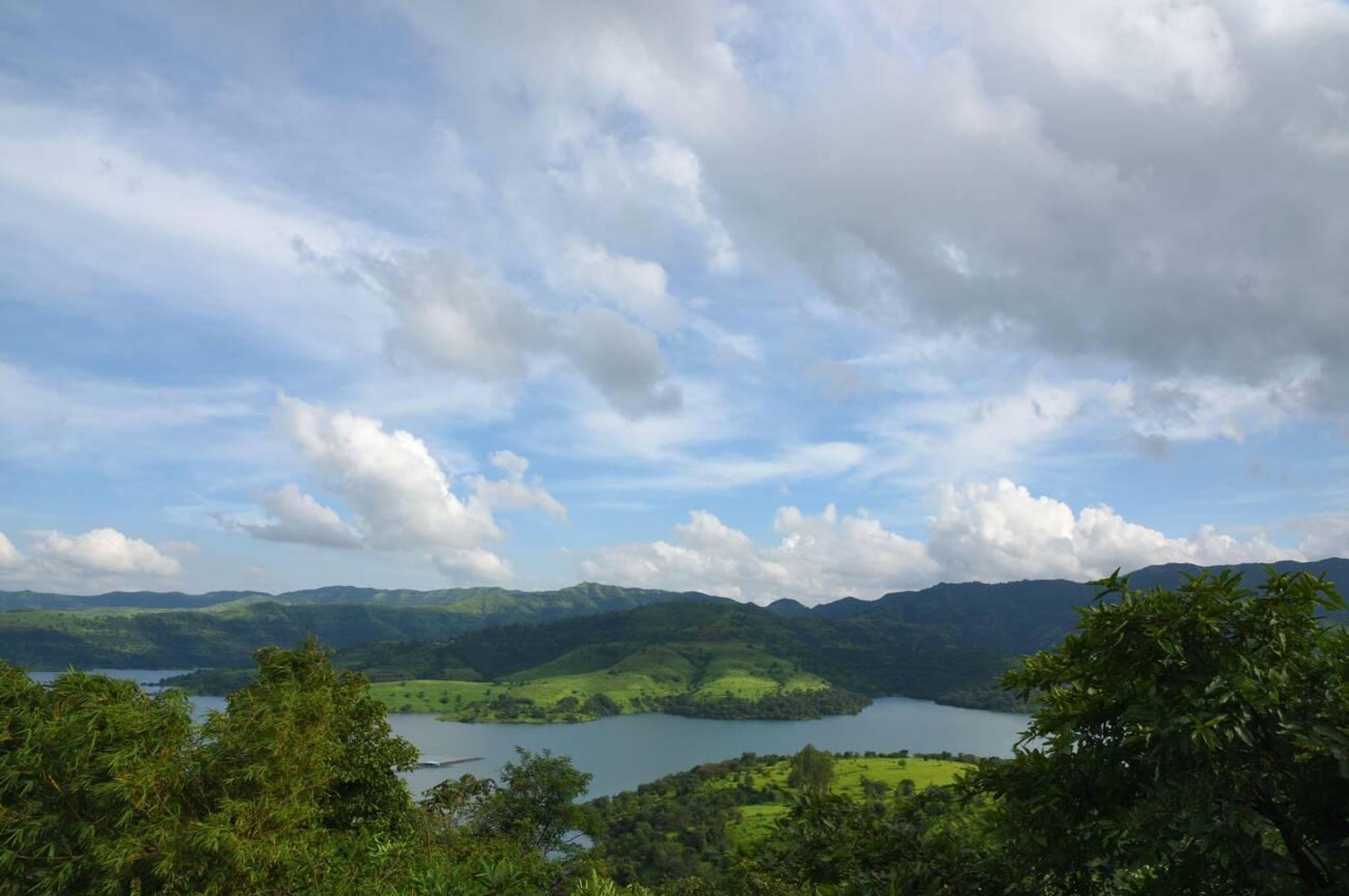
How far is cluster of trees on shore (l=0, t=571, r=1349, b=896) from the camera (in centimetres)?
748

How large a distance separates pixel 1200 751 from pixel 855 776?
128017 mm

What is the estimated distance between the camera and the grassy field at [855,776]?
10138 cm

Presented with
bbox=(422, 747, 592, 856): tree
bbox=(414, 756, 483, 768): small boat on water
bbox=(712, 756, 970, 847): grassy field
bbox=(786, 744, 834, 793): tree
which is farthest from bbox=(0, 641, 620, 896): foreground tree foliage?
bbox=(414, 756, 483, 768): small boat on water

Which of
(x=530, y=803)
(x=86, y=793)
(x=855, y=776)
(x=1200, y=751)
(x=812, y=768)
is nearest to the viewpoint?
(x=1200, y=751)

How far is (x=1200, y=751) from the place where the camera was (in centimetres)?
771

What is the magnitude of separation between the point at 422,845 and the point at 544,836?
28907 mm

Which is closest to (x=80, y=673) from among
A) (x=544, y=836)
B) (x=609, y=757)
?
(x=544, y=836)

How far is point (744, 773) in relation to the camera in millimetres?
126250

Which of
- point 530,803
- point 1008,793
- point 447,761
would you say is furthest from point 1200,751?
point 447,761

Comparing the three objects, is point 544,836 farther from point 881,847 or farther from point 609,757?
point 609,757

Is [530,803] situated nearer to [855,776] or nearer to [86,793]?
[86,793]

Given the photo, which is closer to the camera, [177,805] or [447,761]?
[177,805]

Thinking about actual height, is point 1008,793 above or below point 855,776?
above

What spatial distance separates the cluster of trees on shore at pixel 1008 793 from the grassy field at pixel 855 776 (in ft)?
292
